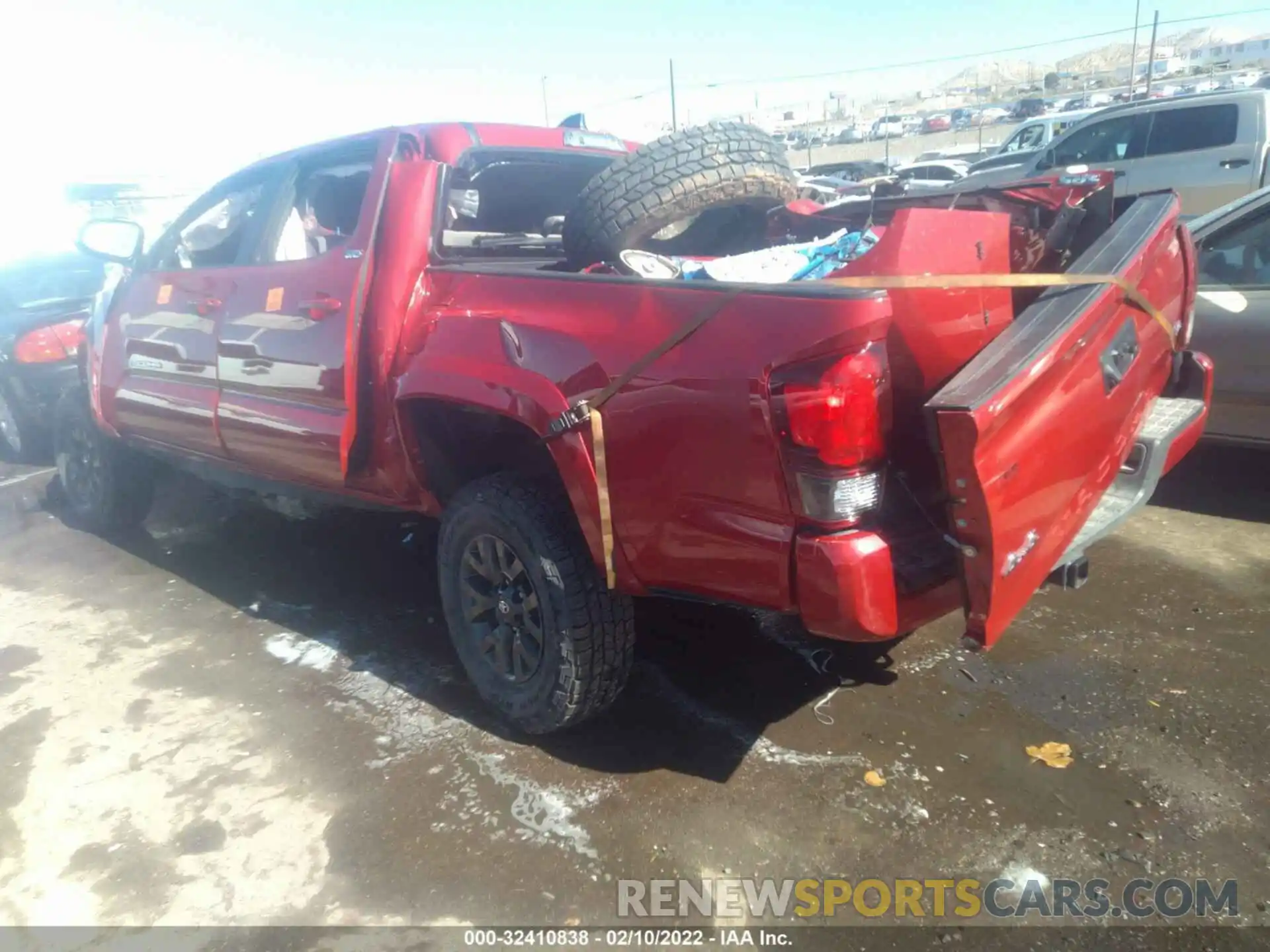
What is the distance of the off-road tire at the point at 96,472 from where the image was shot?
5199mm

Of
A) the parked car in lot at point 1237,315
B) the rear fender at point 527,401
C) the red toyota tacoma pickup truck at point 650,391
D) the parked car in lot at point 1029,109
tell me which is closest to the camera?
the red toyota tacoma pickup truck at point 650,391

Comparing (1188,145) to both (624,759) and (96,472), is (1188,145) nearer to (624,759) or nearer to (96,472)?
(624,759)

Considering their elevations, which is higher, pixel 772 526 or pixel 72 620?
pixel 772 526

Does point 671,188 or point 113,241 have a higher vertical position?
point 671,188

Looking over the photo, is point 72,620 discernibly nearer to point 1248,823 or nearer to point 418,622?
point 418,622

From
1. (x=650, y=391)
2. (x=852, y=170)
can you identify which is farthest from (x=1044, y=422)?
(x=852, y=170)

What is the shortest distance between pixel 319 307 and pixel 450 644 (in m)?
1.42

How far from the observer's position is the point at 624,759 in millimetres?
2883

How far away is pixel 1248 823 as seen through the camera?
2383 mm

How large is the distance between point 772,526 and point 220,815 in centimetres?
187

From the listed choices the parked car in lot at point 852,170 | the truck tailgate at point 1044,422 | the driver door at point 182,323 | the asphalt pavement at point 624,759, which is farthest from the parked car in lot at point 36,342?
the parked car in lot at point 852,170

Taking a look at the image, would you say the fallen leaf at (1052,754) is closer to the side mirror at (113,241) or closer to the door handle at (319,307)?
the door handle at (319,307)

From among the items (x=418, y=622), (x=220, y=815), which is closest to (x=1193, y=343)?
(x=418, y=622)

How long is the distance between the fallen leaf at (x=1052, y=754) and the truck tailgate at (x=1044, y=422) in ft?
2.22
